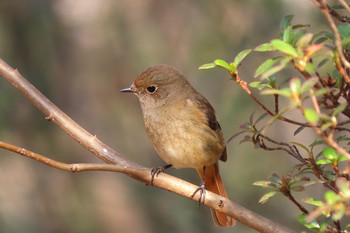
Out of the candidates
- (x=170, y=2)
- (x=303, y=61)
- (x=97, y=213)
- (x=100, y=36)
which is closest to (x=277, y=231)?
(x=303, y=61)

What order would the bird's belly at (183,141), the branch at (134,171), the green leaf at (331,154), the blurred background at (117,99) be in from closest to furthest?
the green leaf at (331,154) → the branch at (134,171) → the bird's belly at (183,141) → the blurred background at (117,99)

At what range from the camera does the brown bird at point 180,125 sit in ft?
12.1

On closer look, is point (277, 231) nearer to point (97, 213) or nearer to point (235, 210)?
point (235, 210)

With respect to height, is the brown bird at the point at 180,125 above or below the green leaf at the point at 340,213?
above

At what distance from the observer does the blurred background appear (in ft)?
16.7

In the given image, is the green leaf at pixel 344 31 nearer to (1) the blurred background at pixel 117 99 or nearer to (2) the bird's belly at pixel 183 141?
(2) the bird's belly at pixel 183 141

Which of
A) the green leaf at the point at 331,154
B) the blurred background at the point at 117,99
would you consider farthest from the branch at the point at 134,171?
the blurred background at the point at 117,99

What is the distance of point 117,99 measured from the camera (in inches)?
278

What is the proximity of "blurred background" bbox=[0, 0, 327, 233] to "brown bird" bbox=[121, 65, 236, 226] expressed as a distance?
0.92 meters

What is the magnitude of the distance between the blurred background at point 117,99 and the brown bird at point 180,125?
0.92 m

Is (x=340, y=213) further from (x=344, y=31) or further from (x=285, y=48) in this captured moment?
(x=344, y=31)

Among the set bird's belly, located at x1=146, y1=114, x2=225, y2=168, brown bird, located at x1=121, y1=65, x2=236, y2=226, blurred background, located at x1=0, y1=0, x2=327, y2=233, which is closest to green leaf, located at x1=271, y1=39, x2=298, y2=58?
brown bird, located at x1=121, y1=65, x2=236, y2=226

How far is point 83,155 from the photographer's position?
673 centimetres

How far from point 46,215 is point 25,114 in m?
1.06
